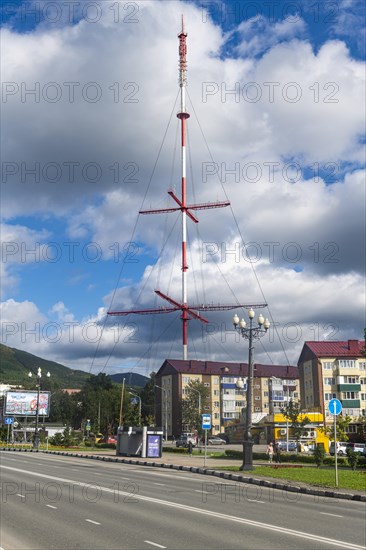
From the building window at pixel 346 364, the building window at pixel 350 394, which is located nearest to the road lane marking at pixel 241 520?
the building window at pixel 350 394

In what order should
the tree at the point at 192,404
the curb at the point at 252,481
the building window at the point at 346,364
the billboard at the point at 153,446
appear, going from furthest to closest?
the tree at the point at 192,404 < the building window at the point at 346,364 < the billboard at the point at 153,446 < the curb at the point at 252,481

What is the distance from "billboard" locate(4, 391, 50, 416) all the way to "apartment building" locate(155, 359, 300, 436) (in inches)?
1391

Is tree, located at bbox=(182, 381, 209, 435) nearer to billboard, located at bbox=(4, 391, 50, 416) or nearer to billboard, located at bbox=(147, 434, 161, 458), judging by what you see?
billboard, located at bbox=(4, 391, 50, 416)

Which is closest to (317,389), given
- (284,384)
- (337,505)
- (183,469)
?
(284,384)

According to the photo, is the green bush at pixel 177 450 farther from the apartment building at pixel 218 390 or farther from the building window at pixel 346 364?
the apartment building at pixel 218 390

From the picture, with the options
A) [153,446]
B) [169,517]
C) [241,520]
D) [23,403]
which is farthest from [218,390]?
[241,520]

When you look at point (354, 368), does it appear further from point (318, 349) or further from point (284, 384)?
point (284, 384)

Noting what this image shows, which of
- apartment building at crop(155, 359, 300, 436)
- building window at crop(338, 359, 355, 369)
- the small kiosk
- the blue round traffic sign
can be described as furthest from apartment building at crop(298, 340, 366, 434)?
the blue round traffic sign

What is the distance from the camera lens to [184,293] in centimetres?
6819

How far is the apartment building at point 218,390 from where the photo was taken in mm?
112375

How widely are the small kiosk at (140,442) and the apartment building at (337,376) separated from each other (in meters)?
49.4

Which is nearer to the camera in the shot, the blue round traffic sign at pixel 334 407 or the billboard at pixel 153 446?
the blue round traffic sign at pixel 334 407

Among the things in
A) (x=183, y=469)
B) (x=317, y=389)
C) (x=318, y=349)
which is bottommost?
(x=183, y=469)

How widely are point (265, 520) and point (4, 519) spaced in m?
6.00
